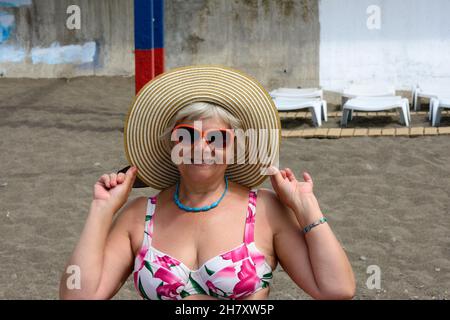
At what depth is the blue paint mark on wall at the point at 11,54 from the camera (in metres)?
13.8

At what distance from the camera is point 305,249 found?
6.54ft

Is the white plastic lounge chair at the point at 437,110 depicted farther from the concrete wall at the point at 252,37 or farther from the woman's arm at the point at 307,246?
the woman's arm at the point at 307,246

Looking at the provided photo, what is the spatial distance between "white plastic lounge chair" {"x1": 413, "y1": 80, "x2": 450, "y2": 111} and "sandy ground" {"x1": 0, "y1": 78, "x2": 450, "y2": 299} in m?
0.83

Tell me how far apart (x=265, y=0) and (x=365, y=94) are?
9.93 ft

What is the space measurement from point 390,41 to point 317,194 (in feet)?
20.2

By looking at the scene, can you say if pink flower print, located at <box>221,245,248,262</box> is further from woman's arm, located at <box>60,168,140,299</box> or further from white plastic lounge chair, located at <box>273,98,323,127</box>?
white plastic lounge chair, located at <box>273,98,323,127</box>

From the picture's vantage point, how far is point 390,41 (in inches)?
452

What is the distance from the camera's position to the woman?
1.95 metres

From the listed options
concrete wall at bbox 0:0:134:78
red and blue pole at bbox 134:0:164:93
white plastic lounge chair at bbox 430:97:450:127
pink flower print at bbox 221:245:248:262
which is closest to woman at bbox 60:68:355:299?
pink flower print at bbox 221:245:248:262

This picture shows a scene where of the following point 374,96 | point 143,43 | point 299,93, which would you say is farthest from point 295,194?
point 299,93

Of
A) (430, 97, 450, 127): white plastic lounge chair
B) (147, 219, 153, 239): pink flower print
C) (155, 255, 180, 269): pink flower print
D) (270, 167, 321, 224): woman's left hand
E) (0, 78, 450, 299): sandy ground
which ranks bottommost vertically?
(0, 78, 450, 299): sandy ground

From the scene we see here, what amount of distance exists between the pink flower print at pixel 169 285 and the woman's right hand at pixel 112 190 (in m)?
0.23

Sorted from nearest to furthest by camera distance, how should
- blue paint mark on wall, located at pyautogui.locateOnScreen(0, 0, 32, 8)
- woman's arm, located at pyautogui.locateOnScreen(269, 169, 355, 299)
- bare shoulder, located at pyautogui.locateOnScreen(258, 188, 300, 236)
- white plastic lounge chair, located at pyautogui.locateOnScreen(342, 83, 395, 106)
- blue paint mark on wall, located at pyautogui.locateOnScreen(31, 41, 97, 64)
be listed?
woman's arm, located at pyautogui.locateOnScreen(269, 169, 355, 299)
bare shoulder, located at pyautogui.locateOnScreen(258, 188, 300, 236)
white plastic lounge chair, located at pyautogui.locateOnScreen(342, 83, 395, 106)
blue paint mark on wall, located at pyautogui.locateOnScreen(31, 41, 97, 64)
blue paint mark on wall, located at pyautogui.locateOnScreen(0, 0, 32, 8)

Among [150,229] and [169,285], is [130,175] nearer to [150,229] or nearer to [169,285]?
[150,229]
